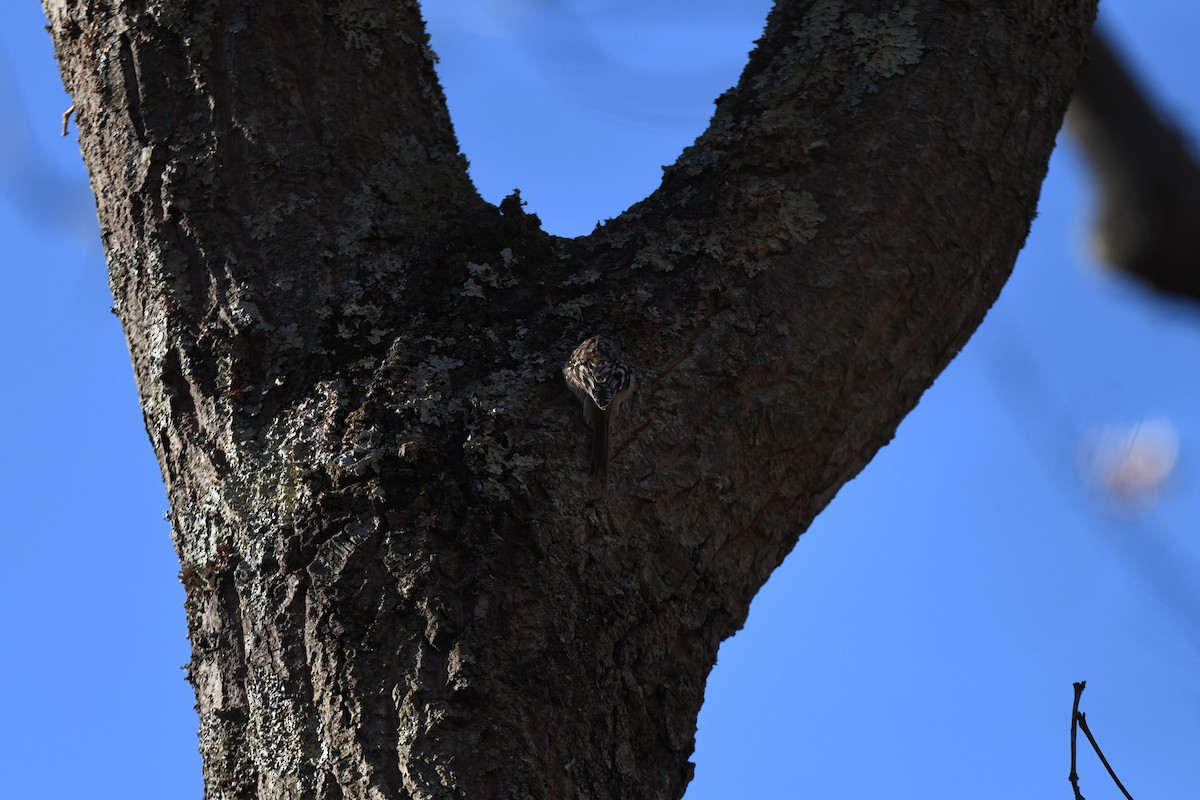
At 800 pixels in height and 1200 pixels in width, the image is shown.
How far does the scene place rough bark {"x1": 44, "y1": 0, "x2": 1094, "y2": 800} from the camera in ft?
5.58

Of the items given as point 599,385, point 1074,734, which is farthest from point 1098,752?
point 599,385

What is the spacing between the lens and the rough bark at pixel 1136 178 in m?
3.58

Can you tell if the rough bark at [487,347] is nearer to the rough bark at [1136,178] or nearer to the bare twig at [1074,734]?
the bare twig at [1074,734]

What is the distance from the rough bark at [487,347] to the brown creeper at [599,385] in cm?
3

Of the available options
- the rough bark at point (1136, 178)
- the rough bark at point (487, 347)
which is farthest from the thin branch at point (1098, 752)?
the rough bark at point (1136, 178)

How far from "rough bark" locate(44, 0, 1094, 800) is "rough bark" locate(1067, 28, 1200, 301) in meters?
1.44

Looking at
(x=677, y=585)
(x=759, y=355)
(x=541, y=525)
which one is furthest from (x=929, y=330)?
(x=541, y=525)

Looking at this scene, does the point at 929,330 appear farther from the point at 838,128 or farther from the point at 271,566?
the point at 271,566

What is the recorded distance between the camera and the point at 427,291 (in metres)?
2.03

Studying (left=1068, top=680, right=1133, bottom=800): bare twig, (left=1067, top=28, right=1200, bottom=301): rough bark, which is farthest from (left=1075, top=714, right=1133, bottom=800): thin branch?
(left=1067, top=28, right=1200, bottom=301): rough bark

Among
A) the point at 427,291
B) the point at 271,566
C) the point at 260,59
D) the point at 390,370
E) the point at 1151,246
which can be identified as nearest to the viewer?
the point at 271,566

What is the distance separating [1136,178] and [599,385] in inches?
98.8

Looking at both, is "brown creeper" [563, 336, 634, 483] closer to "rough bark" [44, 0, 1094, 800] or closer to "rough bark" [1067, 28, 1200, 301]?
"rough bark" [44, 0, 1094, 800]

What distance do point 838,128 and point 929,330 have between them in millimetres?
387
